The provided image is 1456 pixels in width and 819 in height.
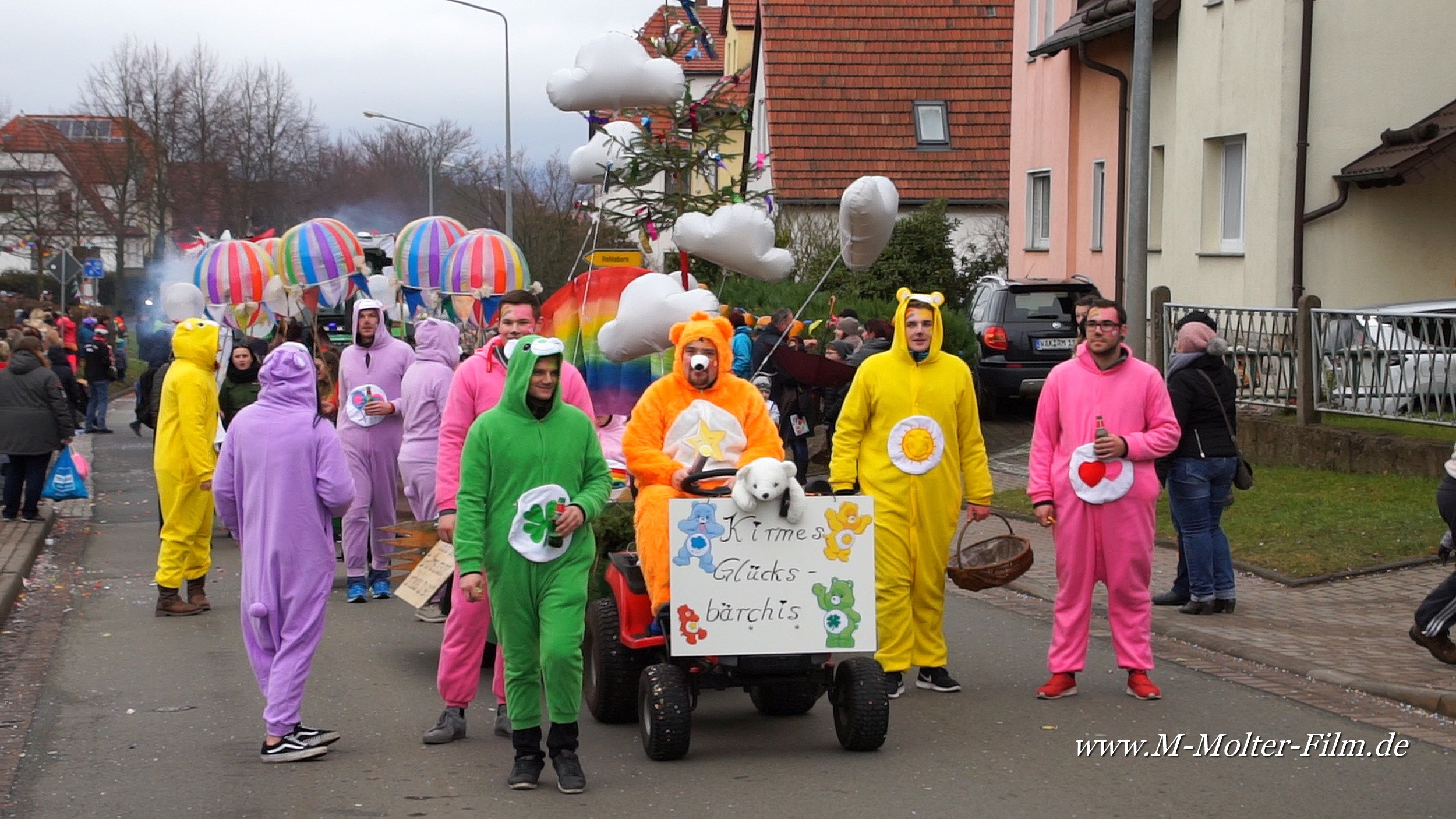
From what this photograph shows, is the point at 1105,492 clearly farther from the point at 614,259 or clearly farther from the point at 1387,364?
the point at 1387,364

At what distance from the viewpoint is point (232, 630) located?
33.6ft

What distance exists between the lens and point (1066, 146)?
2589 cm

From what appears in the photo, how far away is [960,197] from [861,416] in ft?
92.4

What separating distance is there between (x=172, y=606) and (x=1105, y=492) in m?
6.27

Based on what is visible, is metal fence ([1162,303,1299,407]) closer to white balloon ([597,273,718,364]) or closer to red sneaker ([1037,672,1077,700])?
white balloon ([597,273,718,364])

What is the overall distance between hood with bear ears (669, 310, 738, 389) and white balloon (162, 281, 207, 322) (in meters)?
9.94

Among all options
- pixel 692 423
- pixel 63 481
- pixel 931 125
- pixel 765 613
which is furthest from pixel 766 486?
pixel 931 125

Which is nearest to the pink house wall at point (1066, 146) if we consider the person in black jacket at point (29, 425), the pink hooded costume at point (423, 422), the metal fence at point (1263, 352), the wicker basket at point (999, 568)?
the metal fence at point (1263, 352)

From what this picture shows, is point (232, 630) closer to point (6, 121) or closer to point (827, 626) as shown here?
point (827, 626)

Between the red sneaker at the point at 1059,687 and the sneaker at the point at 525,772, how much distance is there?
2606 millimetres

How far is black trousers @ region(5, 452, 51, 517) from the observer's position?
15227 millimetres

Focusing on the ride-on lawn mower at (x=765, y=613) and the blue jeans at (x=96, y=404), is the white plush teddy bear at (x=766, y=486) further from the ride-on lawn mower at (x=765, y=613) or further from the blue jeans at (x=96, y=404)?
the blue jeans at (x=96, y=404)

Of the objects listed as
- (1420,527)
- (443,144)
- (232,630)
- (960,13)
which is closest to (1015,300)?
(1420,527)

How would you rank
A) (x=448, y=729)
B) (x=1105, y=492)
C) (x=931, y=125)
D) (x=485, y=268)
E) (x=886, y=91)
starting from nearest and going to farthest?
(x=448, y=729)
(x=1105, y=492)
(x=485, y=268)
(x=886, y=91)
(x=931, y=125)
